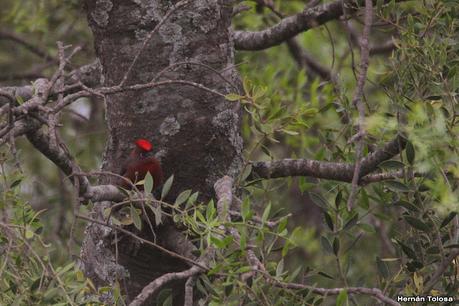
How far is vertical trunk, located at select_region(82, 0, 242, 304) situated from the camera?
3076 millimetres

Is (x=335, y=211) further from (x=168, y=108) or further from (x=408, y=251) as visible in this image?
(x=168, y=108)

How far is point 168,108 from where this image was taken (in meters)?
3.09

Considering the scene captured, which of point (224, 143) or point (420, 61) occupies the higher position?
point (420, 61)

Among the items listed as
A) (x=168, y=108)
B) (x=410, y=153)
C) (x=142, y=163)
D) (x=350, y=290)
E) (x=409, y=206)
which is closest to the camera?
(x=350, y=290)

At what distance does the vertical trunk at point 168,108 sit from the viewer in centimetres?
308

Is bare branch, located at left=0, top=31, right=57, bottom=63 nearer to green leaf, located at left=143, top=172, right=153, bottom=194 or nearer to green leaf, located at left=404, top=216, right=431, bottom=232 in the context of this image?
green leaf, located at left=143, top=172, right=153, bottom=194

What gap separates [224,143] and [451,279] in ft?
2.94

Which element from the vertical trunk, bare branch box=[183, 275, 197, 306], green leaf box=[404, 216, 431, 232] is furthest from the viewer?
the vertical trunk

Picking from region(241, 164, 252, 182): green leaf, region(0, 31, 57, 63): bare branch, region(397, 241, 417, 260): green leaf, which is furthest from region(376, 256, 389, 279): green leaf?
region(0, 31, 57, 63): bare branch

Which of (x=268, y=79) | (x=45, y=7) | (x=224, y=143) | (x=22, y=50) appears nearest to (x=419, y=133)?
(x=224, y=143)

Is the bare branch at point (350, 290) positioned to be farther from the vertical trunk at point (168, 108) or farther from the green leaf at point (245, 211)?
the vertical trunk at point (168, 108)

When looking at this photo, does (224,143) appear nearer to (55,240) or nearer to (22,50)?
(55,240)

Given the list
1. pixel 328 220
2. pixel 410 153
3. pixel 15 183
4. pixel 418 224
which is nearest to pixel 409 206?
pixel 418 224

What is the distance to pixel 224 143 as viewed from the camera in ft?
10.2
